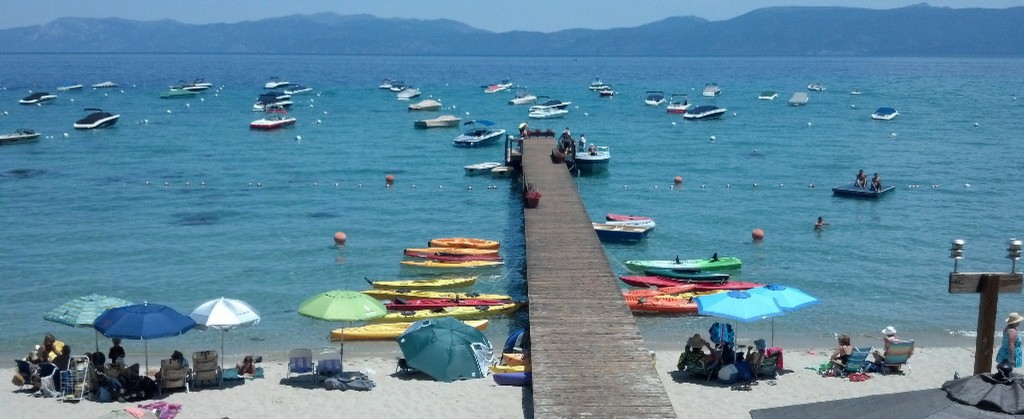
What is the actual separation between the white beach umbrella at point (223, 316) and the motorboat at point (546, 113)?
2641 inches

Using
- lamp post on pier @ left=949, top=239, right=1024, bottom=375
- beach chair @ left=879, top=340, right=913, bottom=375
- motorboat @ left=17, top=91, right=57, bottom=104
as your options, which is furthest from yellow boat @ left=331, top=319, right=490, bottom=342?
motorboat @ left=17, top=91, right=57, bottom=104

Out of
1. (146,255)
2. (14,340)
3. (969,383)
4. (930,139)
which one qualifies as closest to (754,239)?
(146,255)

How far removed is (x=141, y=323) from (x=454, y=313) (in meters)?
8.80

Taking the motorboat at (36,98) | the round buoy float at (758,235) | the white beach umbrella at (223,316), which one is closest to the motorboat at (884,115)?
the round buoy float at (758,235)

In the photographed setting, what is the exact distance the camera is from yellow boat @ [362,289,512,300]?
26.9 meters

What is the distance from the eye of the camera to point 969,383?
10266 millimetres

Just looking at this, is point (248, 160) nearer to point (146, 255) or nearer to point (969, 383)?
point (146, 255)

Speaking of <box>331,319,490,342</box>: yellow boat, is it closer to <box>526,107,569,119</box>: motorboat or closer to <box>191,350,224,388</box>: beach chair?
<box>191,350,224,388</box>: beach chair

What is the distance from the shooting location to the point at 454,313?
2561 centimetres

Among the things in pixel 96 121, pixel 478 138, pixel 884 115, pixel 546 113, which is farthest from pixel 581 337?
pixel 884 115

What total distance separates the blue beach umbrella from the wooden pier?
6175mm

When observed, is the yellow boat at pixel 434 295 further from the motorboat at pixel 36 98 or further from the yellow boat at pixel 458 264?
the motorboat at pixel 36 98

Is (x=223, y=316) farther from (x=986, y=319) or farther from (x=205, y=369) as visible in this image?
(x=986, y=319)

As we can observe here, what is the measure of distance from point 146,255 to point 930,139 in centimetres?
5367
